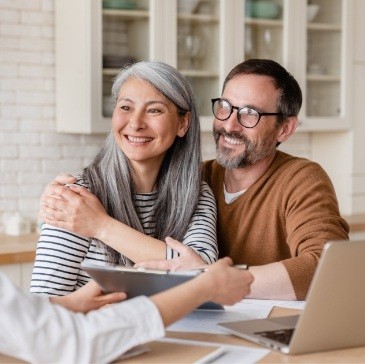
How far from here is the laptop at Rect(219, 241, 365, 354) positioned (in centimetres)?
172

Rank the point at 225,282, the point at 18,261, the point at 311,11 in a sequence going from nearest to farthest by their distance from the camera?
1. the point at 225,282
2. the point at 18,261
3. the point at 311,11

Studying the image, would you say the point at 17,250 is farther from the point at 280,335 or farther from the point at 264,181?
the point at 280,335

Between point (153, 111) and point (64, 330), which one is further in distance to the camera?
point (153, 111)

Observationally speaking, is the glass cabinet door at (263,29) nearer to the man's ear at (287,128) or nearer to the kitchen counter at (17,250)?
the kitchen counter at (17,250)

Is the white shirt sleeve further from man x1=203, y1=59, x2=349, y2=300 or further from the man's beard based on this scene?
the man's beard

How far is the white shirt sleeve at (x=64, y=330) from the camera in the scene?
1.56 m

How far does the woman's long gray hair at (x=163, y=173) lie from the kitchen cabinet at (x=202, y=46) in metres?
1.46

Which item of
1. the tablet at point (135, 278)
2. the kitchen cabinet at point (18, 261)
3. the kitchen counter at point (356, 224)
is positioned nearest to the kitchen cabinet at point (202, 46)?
the kitchen counter at point (356, 224)

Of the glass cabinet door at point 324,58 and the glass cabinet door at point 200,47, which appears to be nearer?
the glass cabinet door at point 200,47

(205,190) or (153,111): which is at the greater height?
(153,111)

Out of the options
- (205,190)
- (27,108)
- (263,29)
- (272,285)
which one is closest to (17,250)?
(27,108)

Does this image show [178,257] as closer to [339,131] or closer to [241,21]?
[241,21]

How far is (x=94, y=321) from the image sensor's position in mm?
1614

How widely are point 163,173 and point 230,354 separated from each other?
3.42 ft
